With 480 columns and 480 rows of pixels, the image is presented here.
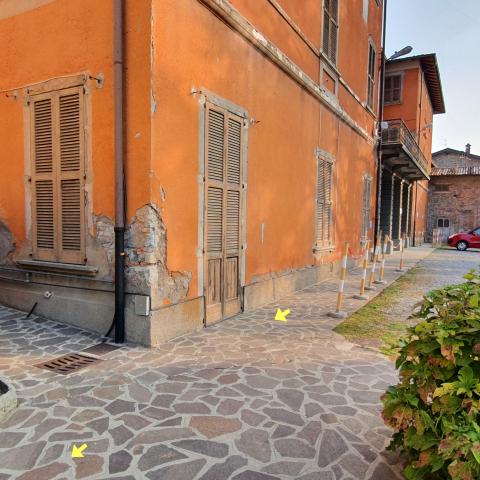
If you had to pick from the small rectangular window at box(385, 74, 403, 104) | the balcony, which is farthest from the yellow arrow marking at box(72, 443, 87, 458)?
the small rectangular window at box(385, 74, 403, 104)

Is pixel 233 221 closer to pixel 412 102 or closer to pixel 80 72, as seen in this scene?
pixel 80 72

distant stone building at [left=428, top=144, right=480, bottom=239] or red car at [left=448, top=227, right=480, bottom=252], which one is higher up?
distant stone building at [left=428, top=144, right=480, bottom=239]

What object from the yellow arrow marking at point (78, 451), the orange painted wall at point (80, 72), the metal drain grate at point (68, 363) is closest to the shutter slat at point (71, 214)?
the orange painted wall at point (80, 72)

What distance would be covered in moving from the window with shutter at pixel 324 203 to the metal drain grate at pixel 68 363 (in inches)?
256

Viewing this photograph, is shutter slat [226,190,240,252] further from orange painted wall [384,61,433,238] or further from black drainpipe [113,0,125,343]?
orange painted wall [384,61,433,238]

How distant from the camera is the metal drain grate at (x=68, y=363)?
3959 millimetres

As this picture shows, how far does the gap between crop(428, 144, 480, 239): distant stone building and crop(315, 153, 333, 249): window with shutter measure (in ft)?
78.7

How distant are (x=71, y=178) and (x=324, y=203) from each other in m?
6.53

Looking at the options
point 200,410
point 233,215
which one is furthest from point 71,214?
point 200,410

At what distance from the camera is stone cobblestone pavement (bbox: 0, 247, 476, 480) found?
251 centimetres

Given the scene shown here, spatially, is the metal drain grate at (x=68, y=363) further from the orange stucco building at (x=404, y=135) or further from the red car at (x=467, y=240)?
the red car at (x=467, y=240)

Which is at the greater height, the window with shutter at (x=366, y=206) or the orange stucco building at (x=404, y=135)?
the orange stucco building at (x=404, y=135)

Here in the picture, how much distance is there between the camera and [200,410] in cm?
321

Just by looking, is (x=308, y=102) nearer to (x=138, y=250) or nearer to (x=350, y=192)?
(x=350, y=192)
